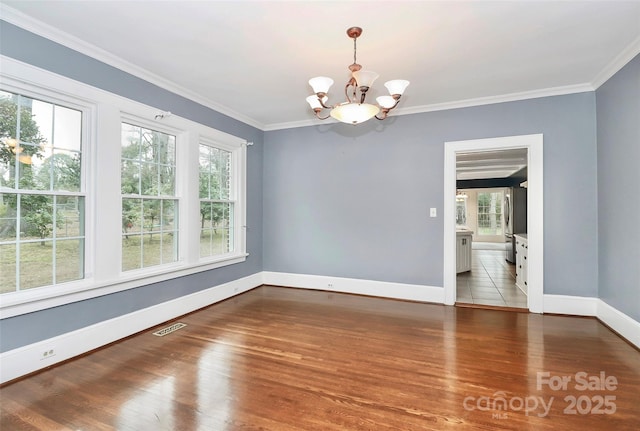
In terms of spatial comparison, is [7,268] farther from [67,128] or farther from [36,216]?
[67,128]

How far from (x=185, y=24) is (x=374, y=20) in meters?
1.48

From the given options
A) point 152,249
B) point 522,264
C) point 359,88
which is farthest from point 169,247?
point 522,264

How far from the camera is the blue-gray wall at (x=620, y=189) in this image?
280 cm

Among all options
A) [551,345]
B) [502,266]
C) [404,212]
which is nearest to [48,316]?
[404,212]

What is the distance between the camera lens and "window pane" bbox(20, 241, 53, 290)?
2.37 m

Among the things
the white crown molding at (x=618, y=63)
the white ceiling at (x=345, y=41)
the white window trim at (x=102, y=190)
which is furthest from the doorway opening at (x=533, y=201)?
the white window trim at (x=102, y=190)

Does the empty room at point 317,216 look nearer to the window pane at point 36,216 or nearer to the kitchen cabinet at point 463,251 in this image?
the window pane at point 36,216

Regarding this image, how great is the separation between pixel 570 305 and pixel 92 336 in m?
5.16

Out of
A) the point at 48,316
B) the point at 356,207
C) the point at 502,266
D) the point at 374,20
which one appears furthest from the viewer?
the point at 502,266

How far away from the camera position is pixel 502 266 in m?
7.31

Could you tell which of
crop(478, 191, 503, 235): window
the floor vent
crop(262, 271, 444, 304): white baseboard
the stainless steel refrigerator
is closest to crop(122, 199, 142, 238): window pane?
the floor vent

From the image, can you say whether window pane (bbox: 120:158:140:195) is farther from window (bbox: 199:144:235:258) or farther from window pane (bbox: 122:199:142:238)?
window (bbox: 199:144:235:258)

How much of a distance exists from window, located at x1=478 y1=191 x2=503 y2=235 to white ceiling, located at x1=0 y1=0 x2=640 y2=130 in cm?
1065

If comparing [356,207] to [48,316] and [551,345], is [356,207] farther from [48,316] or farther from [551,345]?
[48,316]
